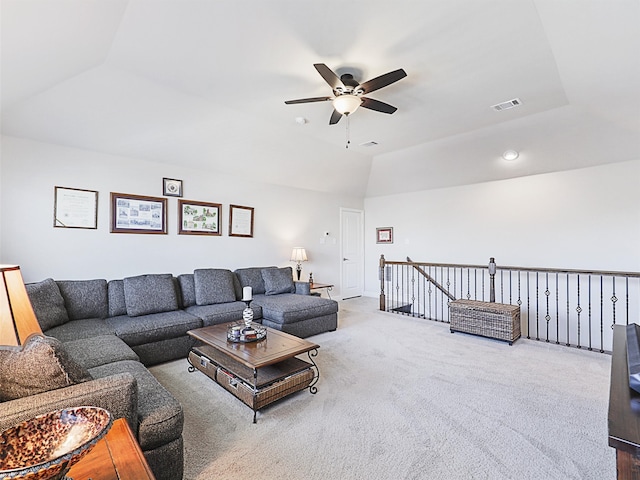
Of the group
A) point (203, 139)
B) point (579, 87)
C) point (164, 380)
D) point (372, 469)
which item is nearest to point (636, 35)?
point (579, 87)

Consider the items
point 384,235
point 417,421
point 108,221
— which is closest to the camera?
point 417,421

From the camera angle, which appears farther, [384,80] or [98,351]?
[384,80]

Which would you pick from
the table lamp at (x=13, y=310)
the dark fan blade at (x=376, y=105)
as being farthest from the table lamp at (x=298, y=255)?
the table lamp at (x=13, y=310)

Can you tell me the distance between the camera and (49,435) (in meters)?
0.89

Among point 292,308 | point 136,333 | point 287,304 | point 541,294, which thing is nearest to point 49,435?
point 136,333

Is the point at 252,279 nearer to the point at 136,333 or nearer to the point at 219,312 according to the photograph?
the point at 219,312

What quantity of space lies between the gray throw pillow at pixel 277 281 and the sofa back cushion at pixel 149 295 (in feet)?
4.62

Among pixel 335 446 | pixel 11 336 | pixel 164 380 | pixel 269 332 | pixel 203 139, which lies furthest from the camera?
pixel 203 139

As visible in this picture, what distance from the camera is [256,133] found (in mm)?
4398

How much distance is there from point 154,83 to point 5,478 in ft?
11.3

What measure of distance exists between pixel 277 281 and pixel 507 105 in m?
3.95

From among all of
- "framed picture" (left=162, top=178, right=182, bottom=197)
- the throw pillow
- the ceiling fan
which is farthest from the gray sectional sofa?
the ceiling fan

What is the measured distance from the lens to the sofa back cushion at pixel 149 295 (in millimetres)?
3590

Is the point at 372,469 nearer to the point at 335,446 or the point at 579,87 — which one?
the point at 335,446
